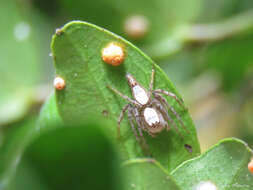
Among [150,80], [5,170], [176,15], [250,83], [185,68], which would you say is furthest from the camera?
[185,68]

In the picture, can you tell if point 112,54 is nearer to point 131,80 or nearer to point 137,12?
point 131,80

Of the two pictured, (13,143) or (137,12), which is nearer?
Answer: (13,143)

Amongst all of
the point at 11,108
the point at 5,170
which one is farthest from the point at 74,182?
the point at 11,108

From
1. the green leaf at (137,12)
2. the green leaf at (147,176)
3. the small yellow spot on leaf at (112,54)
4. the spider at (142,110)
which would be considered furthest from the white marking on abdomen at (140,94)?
the green leaf at (137,12)

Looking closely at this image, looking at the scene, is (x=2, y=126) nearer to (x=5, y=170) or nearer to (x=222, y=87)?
(x=5, y=170)

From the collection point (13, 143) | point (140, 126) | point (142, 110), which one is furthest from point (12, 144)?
point (140, 126)

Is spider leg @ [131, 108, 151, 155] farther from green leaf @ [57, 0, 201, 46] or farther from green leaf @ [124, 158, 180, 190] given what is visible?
green leaf @ [57, 0, 201, 46]

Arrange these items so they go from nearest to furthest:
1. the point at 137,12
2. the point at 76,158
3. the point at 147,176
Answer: the point at 76,158 → the point at 147,176 → the point at 137,12
